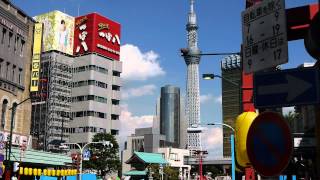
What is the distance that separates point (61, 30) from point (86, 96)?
19537 millimetres

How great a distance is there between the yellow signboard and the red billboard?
5649 cm

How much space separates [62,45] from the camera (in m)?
120

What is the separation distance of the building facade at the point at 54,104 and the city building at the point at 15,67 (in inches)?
1974

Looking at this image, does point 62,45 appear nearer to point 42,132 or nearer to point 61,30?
point 61,30

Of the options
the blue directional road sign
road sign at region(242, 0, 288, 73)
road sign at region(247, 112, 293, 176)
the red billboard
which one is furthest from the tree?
the blue directional road sign

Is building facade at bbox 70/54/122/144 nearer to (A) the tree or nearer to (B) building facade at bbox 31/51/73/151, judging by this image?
(B) building facade at bbox 31/51/73/151

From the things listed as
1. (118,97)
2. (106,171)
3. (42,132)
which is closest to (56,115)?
(42,132)

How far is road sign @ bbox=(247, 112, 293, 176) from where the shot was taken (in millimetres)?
4711

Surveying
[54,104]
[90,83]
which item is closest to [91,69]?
[90,83]

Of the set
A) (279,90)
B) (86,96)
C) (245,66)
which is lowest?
(279,90)

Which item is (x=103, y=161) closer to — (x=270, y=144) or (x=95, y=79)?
(x=95, y=79)

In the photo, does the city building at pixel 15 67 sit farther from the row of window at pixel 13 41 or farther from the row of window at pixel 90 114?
the row of window at pixel 90 114

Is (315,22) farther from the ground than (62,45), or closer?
closer

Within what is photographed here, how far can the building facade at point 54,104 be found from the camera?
109125mm
